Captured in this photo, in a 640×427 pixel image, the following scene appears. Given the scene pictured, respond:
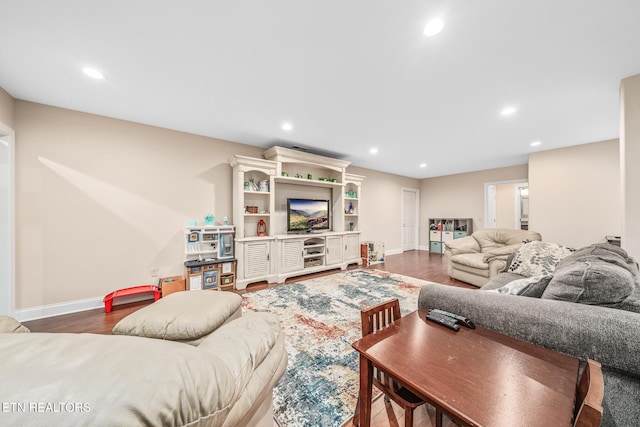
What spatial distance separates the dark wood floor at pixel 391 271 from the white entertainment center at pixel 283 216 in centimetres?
28

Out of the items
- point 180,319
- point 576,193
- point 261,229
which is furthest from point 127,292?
point 576,193

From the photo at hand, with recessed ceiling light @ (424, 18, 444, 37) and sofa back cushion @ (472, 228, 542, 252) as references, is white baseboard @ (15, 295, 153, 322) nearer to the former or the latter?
recessed ceiling light @ (424, 18, 444, 37)

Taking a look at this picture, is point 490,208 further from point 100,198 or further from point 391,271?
point 100,198

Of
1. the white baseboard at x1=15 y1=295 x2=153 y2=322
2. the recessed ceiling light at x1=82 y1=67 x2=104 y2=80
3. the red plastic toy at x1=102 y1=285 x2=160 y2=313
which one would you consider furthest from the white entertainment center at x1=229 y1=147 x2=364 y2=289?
the recessed ceiling light at x1=82 y1=67 x2=104 y2=80

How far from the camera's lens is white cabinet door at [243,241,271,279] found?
357cm

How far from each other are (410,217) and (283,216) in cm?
468

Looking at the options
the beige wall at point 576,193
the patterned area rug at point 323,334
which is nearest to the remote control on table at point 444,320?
the patterned area rug at point 323,334

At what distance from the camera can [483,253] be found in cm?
394

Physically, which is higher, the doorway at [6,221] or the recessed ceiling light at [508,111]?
the recessed ceiling light at [508,111]

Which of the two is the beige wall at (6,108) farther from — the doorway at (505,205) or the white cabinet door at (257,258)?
the doorway at (505,205)

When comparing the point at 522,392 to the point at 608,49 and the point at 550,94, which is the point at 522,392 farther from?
the point at 550,94

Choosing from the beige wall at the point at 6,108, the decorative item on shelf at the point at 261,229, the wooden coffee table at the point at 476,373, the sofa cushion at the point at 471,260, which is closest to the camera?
the wooden coffee table at the point at 476,373

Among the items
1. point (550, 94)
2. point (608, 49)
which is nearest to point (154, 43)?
point (608, 49)

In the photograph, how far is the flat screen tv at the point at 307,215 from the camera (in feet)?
14.1
